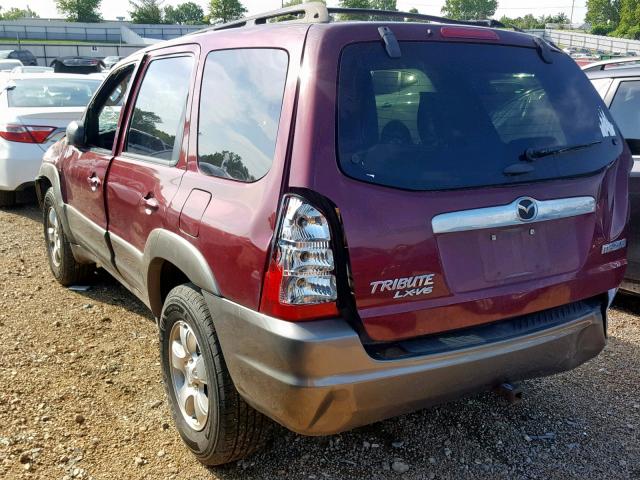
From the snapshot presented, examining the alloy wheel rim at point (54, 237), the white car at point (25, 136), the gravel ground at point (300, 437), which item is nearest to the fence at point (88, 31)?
the white car at point (25, 136)

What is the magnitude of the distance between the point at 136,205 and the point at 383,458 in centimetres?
173

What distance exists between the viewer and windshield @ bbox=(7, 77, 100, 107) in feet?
25.6

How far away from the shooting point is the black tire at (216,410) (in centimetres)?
249

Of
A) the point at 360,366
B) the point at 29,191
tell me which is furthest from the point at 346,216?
the point at 29,191

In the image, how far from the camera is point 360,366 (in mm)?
2139

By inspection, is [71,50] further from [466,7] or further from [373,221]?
[466,7]

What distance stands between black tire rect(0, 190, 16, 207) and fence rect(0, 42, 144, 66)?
39319 mm

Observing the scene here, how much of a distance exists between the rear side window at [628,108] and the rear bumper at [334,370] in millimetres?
2647

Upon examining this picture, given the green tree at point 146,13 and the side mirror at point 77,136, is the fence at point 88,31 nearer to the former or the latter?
the green tree at point 146,13

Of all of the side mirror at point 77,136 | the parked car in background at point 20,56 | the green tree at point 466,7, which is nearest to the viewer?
the side mirror at point 77,136

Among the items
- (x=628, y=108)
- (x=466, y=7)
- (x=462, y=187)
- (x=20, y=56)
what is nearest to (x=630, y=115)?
(x=628, y=108)

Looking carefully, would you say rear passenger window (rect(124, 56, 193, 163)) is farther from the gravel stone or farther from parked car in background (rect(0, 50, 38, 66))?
parked car in background (rect(0, 50, 38, 66))

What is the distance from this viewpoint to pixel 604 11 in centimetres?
10206

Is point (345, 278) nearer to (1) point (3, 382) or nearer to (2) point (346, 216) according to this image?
(2) point (346, 216)
